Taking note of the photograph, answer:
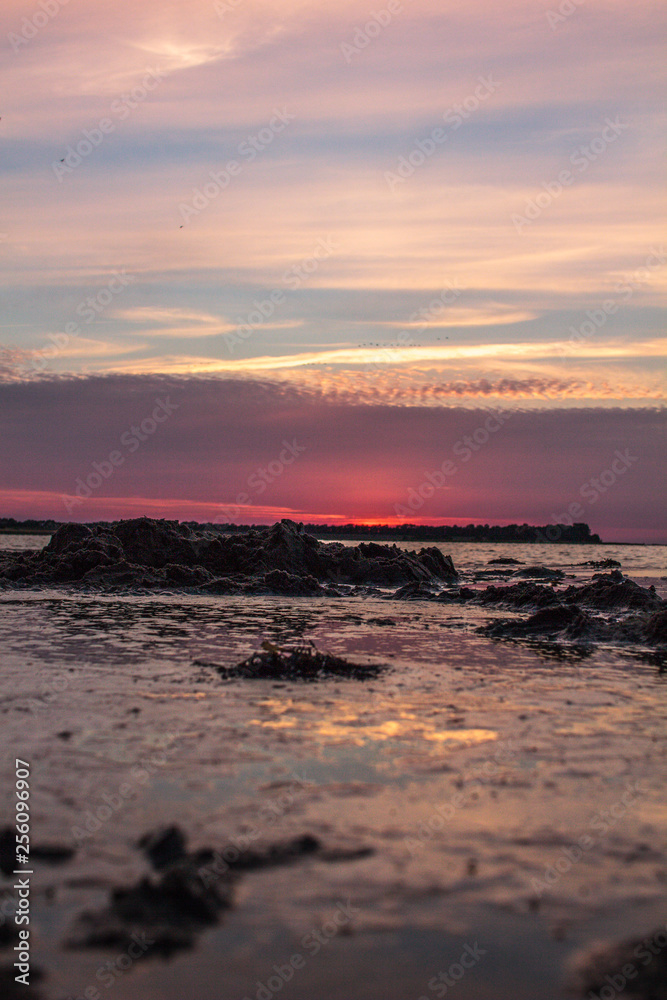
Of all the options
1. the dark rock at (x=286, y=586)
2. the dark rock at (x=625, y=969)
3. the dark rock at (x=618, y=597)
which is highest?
the dark rock at (x=618, y=597)

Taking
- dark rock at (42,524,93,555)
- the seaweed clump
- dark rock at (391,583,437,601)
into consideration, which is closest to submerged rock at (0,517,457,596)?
dark rock at (42,524,93,555)

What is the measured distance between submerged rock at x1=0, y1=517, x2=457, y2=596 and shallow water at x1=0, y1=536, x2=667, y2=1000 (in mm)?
14688

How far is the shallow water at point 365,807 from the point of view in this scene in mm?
3186

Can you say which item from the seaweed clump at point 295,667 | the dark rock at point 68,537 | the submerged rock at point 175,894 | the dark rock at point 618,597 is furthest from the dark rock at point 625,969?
the dark rock at point 68,537

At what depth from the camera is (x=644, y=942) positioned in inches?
131

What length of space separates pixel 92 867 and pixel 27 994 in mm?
972

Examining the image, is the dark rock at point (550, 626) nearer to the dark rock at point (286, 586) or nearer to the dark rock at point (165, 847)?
the dark rock at point (286, 586)

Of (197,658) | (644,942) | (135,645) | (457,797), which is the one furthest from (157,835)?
(135,645)

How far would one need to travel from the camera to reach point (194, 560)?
27.0m

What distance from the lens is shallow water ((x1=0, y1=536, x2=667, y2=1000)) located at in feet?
10.5

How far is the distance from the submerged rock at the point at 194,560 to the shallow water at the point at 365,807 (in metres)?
14.7

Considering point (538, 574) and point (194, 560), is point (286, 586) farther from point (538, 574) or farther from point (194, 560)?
point (538, 574)

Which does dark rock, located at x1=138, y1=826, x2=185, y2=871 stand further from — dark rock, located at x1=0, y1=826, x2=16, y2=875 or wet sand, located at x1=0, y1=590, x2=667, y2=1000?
dark rock, located at x1=0, y1=826, x2=16, y2=875

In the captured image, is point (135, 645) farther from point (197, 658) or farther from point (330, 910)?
point (330, 910)
